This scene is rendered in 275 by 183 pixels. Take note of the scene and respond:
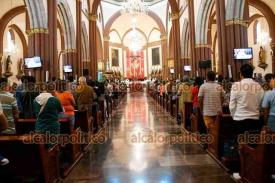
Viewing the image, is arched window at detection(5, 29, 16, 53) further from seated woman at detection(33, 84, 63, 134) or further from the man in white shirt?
the man in white shirt

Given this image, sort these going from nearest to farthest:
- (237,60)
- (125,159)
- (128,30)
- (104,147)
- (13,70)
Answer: (125,159) → (104,147) → (237,60) → (13,70) → (128,30)

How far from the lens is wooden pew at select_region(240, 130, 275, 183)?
3.58m

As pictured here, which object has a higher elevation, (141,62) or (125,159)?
(141,62)

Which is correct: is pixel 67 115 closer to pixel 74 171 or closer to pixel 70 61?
pixel 74 171

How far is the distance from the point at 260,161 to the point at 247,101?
3.04 ft

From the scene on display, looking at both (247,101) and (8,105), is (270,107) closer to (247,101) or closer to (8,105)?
(247,101)

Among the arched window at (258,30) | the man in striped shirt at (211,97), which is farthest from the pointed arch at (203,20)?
the man in striped shirt at (211,97)

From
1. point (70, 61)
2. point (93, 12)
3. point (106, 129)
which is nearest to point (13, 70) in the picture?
point (70, 61)

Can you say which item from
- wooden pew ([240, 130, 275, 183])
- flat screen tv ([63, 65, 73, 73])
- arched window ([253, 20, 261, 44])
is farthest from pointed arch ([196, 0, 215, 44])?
wooden pew ([240, 130, 275, 183])

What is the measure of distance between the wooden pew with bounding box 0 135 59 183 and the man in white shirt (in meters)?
2.82

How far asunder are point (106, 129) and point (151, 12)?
26148mm

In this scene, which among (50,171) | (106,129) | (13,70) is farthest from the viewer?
(13,70)

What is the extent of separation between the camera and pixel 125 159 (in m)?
5.99

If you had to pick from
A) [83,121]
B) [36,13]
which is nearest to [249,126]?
[83,121]
